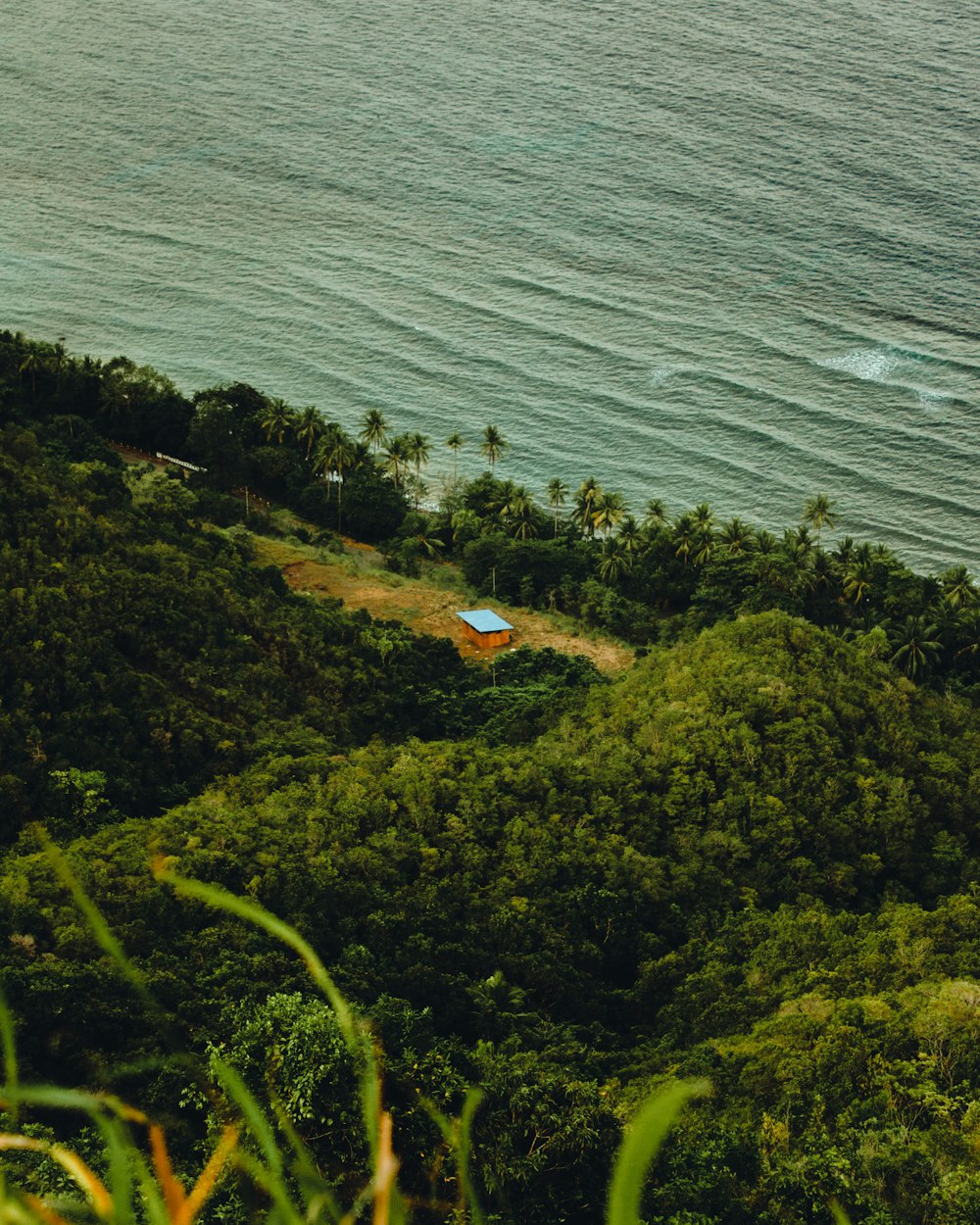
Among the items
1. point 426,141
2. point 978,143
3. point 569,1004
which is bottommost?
point 569,1004

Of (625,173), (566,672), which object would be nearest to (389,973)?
(566,672)

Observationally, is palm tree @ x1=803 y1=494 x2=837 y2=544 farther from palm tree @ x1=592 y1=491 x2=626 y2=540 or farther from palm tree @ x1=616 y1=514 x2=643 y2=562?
palm tree @ x1=592 y1=491 x2=626 y2=540

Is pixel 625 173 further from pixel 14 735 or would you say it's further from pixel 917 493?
pixel 14 735

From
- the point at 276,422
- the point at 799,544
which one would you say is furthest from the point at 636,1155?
the point at 276,422

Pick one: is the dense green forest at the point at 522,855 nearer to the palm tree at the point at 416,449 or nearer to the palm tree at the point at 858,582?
the palm tree at the point at 858,582

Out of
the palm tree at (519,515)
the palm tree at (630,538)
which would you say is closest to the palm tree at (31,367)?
the palm tree at (519,515)

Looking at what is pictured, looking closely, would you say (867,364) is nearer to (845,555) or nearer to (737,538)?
(845,555)
